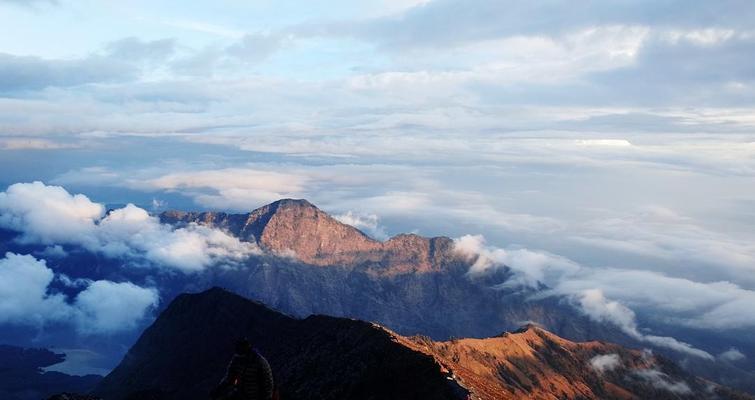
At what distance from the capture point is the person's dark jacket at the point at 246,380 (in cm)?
5003

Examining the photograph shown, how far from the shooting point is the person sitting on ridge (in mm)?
50031

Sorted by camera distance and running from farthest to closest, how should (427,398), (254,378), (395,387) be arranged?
(395,387), (427,398), (254,378)

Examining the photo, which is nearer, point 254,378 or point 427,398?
point 254,378

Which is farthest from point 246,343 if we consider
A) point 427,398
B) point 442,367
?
point 442,367

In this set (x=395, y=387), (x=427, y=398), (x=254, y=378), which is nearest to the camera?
(x=254, y=378)

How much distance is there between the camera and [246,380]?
50.1m

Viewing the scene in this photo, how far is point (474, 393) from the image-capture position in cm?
17700

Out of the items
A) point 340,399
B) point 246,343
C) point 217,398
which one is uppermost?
point 246,343

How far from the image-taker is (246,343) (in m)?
50.5

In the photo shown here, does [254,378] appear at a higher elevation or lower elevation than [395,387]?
higher

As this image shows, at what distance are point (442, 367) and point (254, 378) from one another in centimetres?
14687

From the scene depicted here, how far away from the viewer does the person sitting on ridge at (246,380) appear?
50.0 metres

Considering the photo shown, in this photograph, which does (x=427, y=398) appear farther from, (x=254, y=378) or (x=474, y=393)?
(x=254, y=378)

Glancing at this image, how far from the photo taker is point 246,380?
164ft
